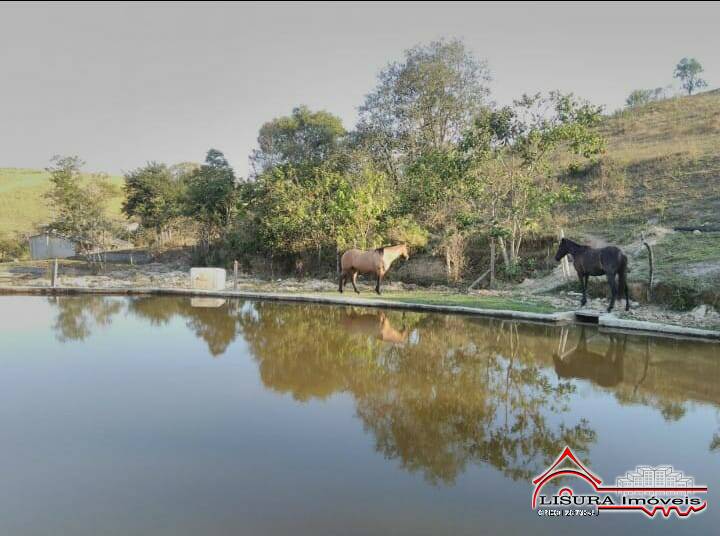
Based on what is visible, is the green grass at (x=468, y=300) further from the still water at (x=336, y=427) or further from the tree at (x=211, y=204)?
the tree at (x=211, y=204)

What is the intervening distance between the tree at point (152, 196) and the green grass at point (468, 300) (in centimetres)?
1591

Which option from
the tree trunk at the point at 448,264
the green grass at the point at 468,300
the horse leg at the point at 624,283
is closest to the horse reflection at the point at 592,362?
the horse leg at the point at 624,283

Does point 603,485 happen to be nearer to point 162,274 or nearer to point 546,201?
point 546,201

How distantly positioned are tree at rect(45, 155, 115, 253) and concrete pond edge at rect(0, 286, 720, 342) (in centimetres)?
735

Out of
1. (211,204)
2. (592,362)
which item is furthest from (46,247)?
(592,362)

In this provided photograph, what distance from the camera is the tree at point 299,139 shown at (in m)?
22.6

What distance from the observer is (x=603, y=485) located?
323 centimetres

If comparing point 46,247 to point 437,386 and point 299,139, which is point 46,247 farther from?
point 437,386

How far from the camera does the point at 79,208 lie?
792 inches

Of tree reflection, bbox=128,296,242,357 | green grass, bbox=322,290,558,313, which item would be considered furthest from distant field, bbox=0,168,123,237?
green grass, bbox=322,290,558,313

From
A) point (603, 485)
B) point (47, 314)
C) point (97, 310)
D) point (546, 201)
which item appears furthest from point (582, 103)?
point (47, 314)

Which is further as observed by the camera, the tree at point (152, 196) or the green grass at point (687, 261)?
the tree at point (152, 196)

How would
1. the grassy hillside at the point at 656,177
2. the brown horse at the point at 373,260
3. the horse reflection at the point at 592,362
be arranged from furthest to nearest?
the grassy hillside at the point at 656,177
the brown horse at the point at 373,260
the horse reflection at the point at 592,362

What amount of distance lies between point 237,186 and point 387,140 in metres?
7.03
